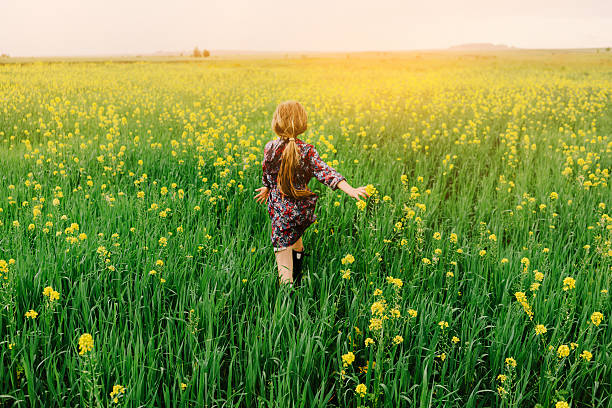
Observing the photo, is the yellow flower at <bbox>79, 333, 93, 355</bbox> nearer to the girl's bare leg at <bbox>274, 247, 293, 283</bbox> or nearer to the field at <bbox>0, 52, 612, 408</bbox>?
the field at <bbox>0, 52, 612, 408</bbox>

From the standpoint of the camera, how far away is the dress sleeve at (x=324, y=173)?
3107 millimetres

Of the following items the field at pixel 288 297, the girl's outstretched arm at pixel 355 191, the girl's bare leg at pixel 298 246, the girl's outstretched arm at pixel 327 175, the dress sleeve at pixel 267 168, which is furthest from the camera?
the girl's bare leg at pixel 298 246

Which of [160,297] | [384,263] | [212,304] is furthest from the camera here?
[384,263]

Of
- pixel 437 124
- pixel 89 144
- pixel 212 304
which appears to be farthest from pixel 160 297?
pixel 437 124

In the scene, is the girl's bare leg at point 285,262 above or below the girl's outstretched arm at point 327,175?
below

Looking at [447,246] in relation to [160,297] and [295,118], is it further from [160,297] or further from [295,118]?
[160,297]

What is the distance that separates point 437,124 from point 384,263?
664cm

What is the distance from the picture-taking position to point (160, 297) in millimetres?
2791

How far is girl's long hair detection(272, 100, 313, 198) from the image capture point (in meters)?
3.09

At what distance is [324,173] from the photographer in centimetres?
316

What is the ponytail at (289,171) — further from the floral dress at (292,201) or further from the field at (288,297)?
the field at (288,297)

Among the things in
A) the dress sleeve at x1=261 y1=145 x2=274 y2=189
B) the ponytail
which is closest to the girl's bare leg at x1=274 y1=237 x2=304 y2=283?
the ponytail

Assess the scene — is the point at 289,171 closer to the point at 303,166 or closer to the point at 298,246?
the point at 303,166

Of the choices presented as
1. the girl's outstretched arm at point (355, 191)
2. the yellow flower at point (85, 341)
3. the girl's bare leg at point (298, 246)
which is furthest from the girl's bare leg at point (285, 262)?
the yellow flower at point (85, 341)
